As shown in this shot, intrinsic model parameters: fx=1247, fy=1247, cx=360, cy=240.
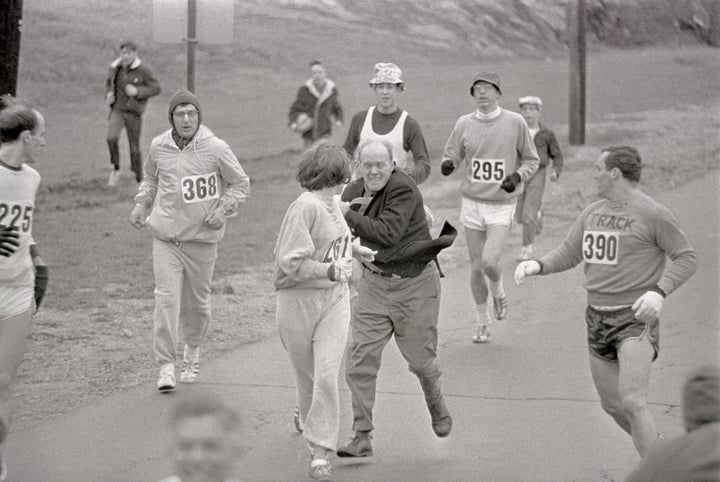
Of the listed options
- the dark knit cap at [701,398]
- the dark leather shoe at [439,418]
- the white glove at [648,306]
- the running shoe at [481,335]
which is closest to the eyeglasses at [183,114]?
the dark leather shoe at [439,418]

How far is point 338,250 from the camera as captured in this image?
6.56m

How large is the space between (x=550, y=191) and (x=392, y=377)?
31.2ft

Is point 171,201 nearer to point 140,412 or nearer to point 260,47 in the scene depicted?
point 140,412

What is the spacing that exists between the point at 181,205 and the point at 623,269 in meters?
3.27

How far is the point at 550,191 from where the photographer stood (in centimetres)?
1780

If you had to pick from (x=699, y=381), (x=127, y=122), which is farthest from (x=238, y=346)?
(x=127, y=122)

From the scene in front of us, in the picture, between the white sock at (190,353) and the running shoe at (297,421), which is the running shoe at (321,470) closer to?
the running shoe at (297,421)

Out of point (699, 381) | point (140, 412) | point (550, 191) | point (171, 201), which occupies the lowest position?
point (550, 191)

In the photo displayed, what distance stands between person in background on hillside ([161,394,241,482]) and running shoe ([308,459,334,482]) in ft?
11.0

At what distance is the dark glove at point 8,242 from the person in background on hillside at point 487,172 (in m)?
4.15

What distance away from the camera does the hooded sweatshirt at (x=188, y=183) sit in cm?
830

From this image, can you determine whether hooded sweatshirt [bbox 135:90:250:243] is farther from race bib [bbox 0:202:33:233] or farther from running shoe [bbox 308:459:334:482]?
running shoe [bbox 308:459:334:482]

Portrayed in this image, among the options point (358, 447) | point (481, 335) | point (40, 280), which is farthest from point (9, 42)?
point (358, 447)

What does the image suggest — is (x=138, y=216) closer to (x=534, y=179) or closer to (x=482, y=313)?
(x=482, y=313)
